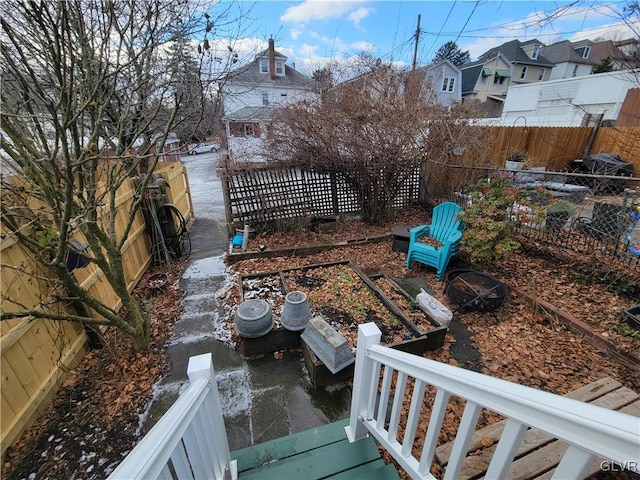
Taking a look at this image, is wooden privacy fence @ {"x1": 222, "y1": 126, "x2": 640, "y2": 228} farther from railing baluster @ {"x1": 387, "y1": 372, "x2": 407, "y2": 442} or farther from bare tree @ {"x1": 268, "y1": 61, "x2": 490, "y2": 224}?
railing baluster @ {"x1": 387, "y1": 372, "x2": 407, "y2": 442}

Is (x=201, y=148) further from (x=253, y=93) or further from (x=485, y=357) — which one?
(x=485, y=357)

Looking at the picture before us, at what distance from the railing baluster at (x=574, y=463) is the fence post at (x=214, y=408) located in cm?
127

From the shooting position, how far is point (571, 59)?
23734 millimetres

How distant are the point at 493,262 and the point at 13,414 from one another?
18.1 feet

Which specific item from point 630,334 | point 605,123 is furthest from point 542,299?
point 605,123

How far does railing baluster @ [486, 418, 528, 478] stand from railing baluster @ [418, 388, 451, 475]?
21cm

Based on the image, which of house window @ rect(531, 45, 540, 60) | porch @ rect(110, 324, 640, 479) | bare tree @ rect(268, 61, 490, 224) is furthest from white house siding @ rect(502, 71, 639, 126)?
house window @ rect(531, 45, 540, 60)

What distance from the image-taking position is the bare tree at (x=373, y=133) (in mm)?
5293

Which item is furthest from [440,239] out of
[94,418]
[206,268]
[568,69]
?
[568,69]

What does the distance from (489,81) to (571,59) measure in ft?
24.0

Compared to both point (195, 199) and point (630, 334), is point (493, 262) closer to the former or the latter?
point (630, 334)

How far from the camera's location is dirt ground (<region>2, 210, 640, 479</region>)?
2002 mm

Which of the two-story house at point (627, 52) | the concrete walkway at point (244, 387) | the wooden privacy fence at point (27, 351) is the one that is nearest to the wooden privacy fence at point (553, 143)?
the two-story house at point (627, 52)

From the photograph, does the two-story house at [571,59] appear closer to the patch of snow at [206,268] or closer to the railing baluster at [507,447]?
the patch of snow at [206,268]
